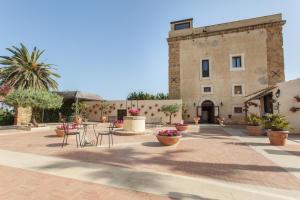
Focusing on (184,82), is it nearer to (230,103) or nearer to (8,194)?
(230,103)

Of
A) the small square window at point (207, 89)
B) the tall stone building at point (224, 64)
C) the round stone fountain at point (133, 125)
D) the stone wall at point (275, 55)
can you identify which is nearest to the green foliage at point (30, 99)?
the round stone fountain at point (133, 125)

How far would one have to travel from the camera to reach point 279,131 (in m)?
8.64

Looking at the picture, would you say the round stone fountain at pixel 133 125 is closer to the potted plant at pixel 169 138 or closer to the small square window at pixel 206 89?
the potted plant at pixel 169 138

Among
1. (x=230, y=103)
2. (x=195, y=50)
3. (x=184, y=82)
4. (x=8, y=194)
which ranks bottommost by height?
(x=8, y=194)

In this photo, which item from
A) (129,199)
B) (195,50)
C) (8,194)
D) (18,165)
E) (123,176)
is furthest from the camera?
Result: (195,50)

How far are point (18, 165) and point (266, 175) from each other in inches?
271

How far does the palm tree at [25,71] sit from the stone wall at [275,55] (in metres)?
25.8

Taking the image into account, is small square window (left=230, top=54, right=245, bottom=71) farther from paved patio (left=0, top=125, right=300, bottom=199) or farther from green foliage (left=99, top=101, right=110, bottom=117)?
paved patio (left=0, top=125, right=300, bottom=199)

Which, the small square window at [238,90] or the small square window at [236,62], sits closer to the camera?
the small square window at [238,90]

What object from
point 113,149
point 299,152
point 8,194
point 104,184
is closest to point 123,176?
point 104,184

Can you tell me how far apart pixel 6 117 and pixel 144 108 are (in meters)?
15.0

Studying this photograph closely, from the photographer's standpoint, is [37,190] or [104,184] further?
[104,184]

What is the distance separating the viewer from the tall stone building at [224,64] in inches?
862

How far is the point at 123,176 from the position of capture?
4.59m
